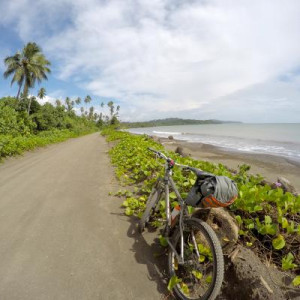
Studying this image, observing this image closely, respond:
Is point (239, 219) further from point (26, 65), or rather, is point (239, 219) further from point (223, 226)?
point (26, 65)

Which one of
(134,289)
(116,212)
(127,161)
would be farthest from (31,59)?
(134,289)

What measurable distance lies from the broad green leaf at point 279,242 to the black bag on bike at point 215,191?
3.05ft

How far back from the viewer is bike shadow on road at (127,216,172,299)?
2.61 m

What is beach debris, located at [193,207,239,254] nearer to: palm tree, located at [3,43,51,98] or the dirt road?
the dirt road

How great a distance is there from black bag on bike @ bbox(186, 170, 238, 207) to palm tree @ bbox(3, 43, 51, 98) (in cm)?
3139

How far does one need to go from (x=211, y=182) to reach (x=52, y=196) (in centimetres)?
450

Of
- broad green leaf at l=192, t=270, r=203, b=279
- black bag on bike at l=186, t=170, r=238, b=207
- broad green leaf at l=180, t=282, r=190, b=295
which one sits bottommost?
broad green leaf at l=180, t=282, r=190, b=295

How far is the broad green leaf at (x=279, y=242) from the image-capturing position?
2329 mm

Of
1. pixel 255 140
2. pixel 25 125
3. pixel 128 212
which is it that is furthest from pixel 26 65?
pixel 255 140

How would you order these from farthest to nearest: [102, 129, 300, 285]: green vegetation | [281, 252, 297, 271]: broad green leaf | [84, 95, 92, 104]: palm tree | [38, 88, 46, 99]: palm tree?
1. [84, 95, 92, 104]: palm tree
2. [38, 88, 46, 99]: palm tree
3. [102, 129, 300, 285]: green vegetation
4. [281, 252, 297, 271]: broad green leaf

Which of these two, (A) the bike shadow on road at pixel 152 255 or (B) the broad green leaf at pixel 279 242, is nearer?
(B) the broad green leaf at pixel 279 242

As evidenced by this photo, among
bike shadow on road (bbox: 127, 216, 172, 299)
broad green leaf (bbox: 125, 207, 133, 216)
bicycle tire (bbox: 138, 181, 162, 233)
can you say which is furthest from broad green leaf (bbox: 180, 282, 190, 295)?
broad green leaf (bbox: 125, 207, 133, 216)

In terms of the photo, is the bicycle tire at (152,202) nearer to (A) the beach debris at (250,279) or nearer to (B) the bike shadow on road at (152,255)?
(B) the bike shadow on road at (152,255)

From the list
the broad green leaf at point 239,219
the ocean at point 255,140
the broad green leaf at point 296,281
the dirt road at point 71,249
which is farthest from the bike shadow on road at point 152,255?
the ocean at point 255,140
